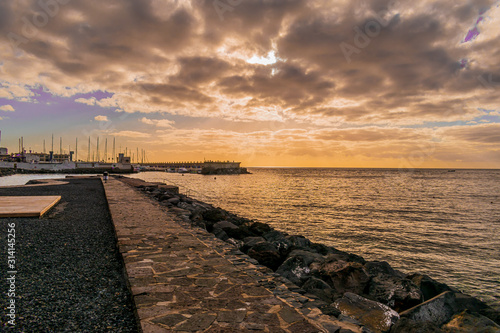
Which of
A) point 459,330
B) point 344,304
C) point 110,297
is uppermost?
point 110,297

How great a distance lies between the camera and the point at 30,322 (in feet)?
11.8

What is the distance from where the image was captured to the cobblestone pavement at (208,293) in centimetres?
339

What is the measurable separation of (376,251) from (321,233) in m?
4.19

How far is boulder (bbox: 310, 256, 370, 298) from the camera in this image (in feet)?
21.9

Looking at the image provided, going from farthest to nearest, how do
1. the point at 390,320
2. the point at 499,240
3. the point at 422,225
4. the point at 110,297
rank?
the point at 422,225
the point at 499,240
the point at 390,320
the point at 110,297

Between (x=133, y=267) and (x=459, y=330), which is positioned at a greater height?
(x=133, y=267)

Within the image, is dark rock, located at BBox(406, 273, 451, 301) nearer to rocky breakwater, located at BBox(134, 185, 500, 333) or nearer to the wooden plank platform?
rocky breakwater, located at BBox(134, 185, 500, 333)

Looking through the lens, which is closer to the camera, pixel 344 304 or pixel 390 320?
pixel 390 320

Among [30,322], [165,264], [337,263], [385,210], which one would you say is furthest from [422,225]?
[30,322]

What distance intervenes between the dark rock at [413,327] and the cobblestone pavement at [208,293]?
99cm

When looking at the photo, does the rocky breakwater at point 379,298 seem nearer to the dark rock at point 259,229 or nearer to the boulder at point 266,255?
the boulder at point 266,255

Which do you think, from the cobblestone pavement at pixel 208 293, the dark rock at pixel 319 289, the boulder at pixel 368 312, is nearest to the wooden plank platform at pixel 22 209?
the cobblestone pavement at pixel 208 293

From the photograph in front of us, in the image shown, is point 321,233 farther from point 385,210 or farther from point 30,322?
point 30,322

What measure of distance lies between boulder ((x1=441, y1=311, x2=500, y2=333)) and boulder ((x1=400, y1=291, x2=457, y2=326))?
0.75 ft
